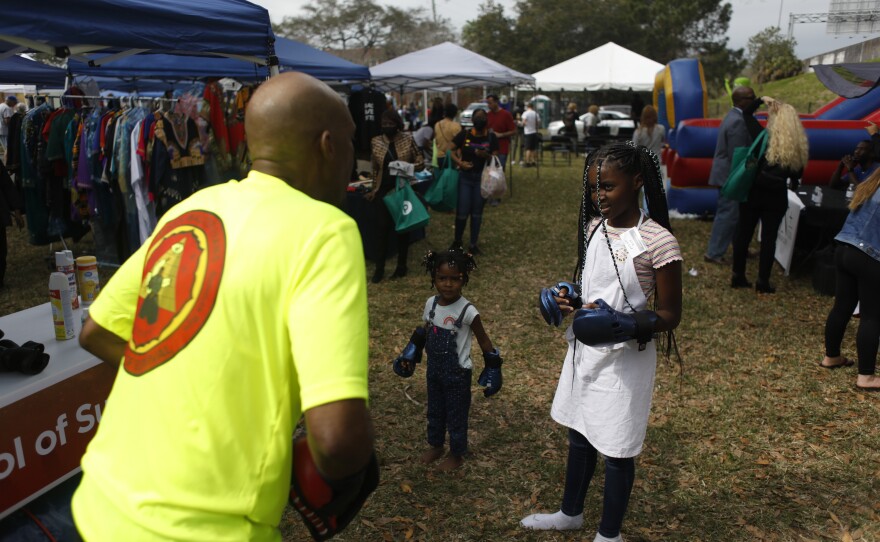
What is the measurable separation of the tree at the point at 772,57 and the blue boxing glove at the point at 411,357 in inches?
1506

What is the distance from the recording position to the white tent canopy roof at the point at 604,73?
61.4ft

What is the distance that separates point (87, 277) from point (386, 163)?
168 inches

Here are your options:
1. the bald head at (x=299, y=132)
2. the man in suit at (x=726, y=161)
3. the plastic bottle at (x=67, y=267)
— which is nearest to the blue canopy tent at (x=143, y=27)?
the plastic bottle at (x=67, y=267)

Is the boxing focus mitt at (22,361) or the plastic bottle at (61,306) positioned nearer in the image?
the boxing focus mitt at (22,361)

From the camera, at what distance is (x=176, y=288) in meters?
1.26

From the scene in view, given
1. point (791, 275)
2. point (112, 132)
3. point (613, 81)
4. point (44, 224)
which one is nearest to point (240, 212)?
point (112, 132)

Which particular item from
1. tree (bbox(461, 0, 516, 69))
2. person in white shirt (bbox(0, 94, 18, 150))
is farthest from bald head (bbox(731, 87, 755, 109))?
tree (bbox(461, 0, 516, 69))

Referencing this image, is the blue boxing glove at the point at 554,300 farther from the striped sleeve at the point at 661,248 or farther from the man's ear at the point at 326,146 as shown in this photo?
the man's ear at the point at 326,146

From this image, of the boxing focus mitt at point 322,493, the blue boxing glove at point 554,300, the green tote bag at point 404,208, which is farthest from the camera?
the green tote bag at point 404,208

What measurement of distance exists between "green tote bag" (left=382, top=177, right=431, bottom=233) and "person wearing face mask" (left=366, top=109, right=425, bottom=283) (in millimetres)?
209

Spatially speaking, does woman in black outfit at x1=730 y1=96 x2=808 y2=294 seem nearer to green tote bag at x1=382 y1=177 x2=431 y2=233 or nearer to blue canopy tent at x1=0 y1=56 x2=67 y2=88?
green tote bag at x1=382 y1=177 x2=431 y2=233

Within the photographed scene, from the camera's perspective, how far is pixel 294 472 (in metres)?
1.33

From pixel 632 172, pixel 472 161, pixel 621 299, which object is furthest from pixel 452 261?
pixel 472 161

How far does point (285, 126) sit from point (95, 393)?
2148 mm
